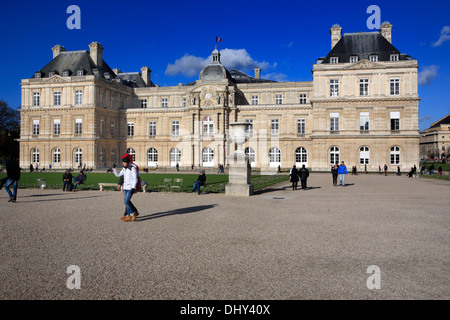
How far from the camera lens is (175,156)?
5472 centimetres

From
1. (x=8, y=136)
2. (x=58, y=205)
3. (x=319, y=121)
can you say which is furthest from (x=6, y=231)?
(x=8, y=136)

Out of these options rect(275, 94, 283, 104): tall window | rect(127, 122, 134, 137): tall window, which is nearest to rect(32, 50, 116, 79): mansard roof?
rect(127, 122, 134, 137): tall window

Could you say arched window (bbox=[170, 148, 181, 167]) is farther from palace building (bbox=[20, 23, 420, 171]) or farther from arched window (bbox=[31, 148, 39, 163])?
arched window (bbox=[31, 148, 39, 163])

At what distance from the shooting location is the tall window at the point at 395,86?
4450 centimetres

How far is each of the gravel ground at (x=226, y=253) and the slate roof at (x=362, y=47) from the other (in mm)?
37591

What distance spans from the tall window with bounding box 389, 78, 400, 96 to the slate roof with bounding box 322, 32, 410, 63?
3008 mm

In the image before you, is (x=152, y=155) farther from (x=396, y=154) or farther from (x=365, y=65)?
(x=396, y=154)

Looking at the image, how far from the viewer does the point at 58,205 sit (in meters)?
14.3

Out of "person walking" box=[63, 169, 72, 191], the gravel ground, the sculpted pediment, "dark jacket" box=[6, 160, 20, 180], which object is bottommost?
the gravel ground

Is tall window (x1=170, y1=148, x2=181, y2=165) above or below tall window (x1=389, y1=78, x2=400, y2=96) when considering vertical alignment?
below

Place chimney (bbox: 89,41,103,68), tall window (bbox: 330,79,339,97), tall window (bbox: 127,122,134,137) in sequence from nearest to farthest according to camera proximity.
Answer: tall window (bbox: 330,79,339,97) < chimney (bbox: 89,41,103,68) < tall window (bbox: 127,122,134,137)

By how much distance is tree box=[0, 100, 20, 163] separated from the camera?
61.5 meters
